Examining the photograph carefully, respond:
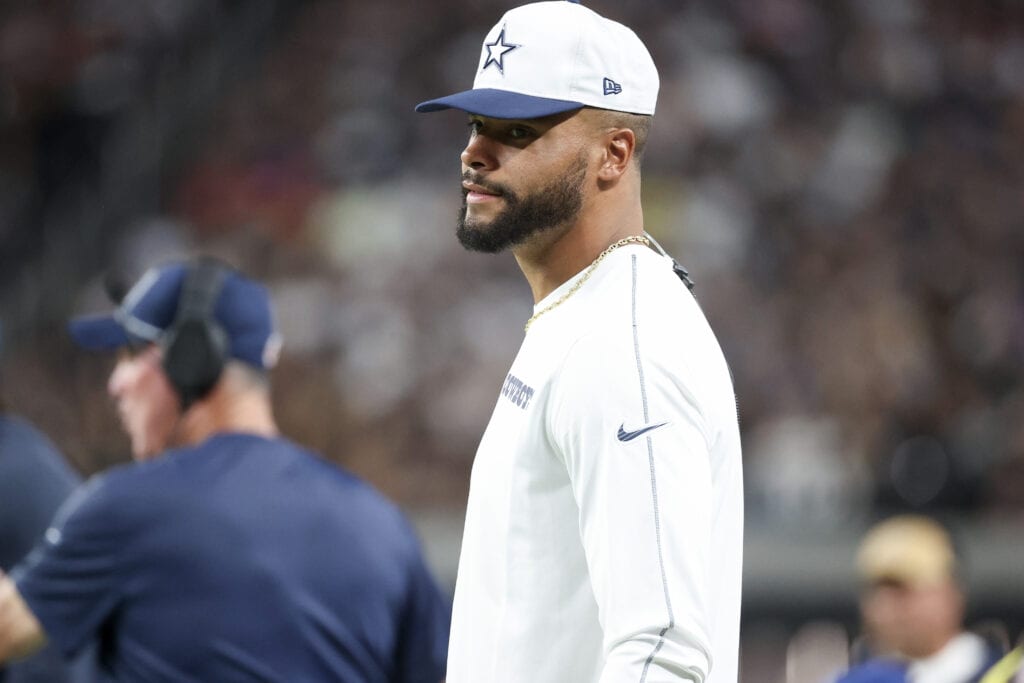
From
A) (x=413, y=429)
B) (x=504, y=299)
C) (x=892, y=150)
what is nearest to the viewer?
(x=413, y=429)

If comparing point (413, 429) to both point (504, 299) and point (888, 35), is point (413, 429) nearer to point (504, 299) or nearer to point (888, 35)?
point (504, 299)

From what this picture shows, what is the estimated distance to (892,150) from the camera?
13.3 metres

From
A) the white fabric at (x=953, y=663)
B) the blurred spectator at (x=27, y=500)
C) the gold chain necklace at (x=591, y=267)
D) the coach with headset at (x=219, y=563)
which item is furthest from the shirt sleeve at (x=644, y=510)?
the white fabric at (x=953, y=663)

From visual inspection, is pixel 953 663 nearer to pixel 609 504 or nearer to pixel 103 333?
pixel 103 333

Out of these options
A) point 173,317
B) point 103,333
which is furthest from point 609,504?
point 103,333

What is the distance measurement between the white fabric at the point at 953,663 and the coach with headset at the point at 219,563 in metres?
2.48

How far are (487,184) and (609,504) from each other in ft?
1.74

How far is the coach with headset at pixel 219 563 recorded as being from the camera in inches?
129

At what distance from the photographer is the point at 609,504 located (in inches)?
83.1

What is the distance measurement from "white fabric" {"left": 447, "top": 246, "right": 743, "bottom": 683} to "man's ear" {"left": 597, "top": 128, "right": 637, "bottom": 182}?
11cm

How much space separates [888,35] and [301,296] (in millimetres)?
5446

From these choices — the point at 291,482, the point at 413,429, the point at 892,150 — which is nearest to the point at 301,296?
the point at 413,429

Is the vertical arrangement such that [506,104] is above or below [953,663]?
above

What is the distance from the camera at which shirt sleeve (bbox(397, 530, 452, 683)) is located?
3508 millimetres
